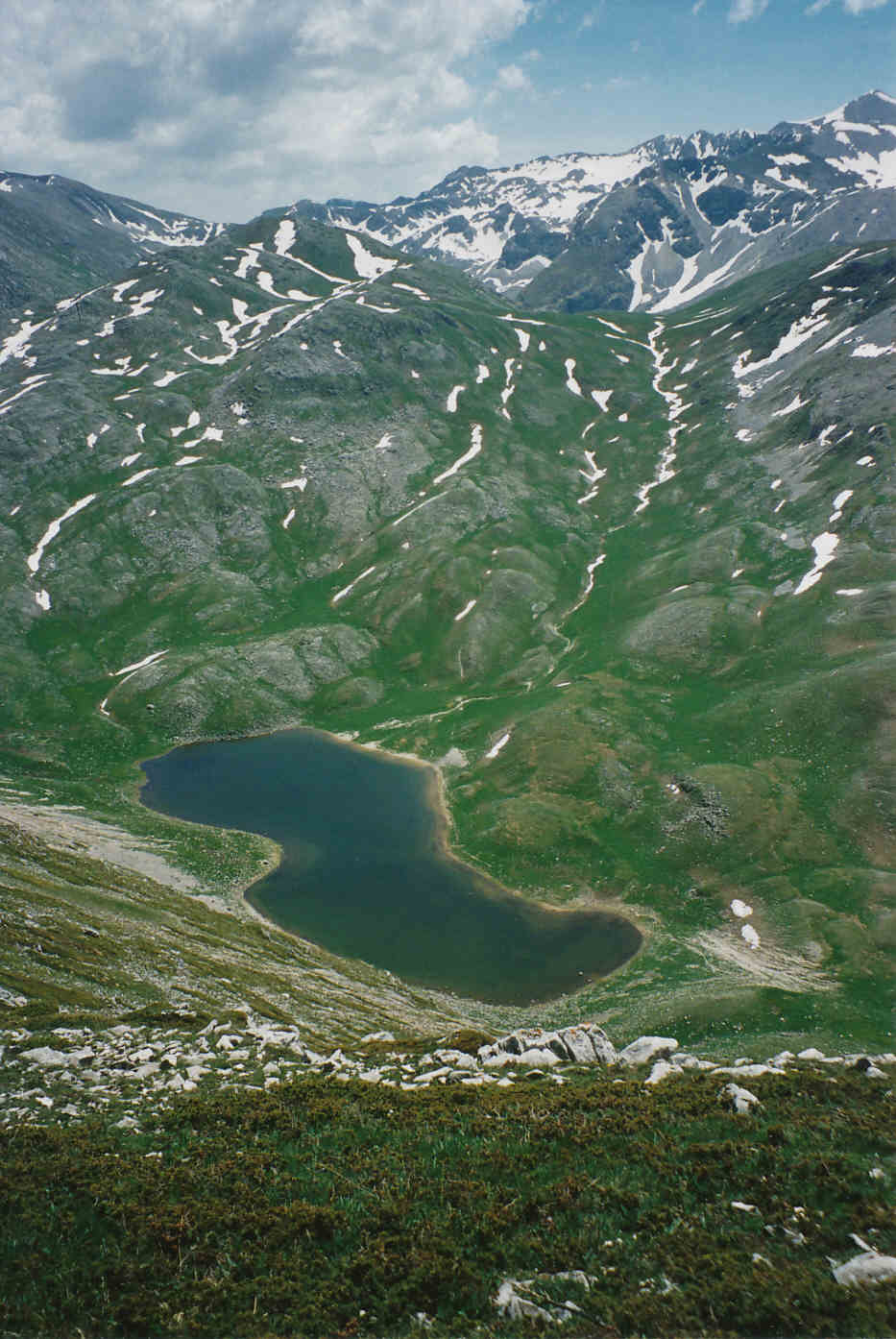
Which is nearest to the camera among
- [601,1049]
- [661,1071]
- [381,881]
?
[661,1071]

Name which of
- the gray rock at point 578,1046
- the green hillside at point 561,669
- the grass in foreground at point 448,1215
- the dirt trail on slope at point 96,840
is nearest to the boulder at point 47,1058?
the grass in foreground at point 448,1215

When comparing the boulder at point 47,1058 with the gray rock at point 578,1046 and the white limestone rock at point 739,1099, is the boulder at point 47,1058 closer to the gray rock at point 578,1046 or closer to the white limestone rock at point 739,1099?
the gray rock at point 578,1046

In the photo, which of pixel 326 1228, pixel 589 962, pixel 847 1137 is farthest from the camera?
pixel 589 962

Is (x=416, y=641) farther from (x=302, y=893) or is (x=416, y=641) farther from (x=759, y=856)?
(x=759, y=856)

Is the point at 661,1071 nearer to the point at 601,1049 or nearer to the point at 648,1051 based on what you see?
the point at 648,1051

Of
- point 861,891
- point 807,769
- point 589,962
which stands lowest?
point 589,962

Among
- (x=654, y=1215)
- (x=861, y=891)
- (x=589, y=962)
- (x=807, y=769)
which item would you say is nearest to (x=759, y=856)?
(x=861, y=891)

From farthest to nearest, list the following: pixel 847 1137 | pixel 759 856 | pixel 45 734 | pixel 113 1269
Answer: pixel 45 734
pixel 759 856
pixel 847 1137
pixel 113 1269

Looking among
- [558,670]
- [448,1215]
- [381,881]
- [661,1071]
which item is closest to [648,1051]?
[661,1071]
